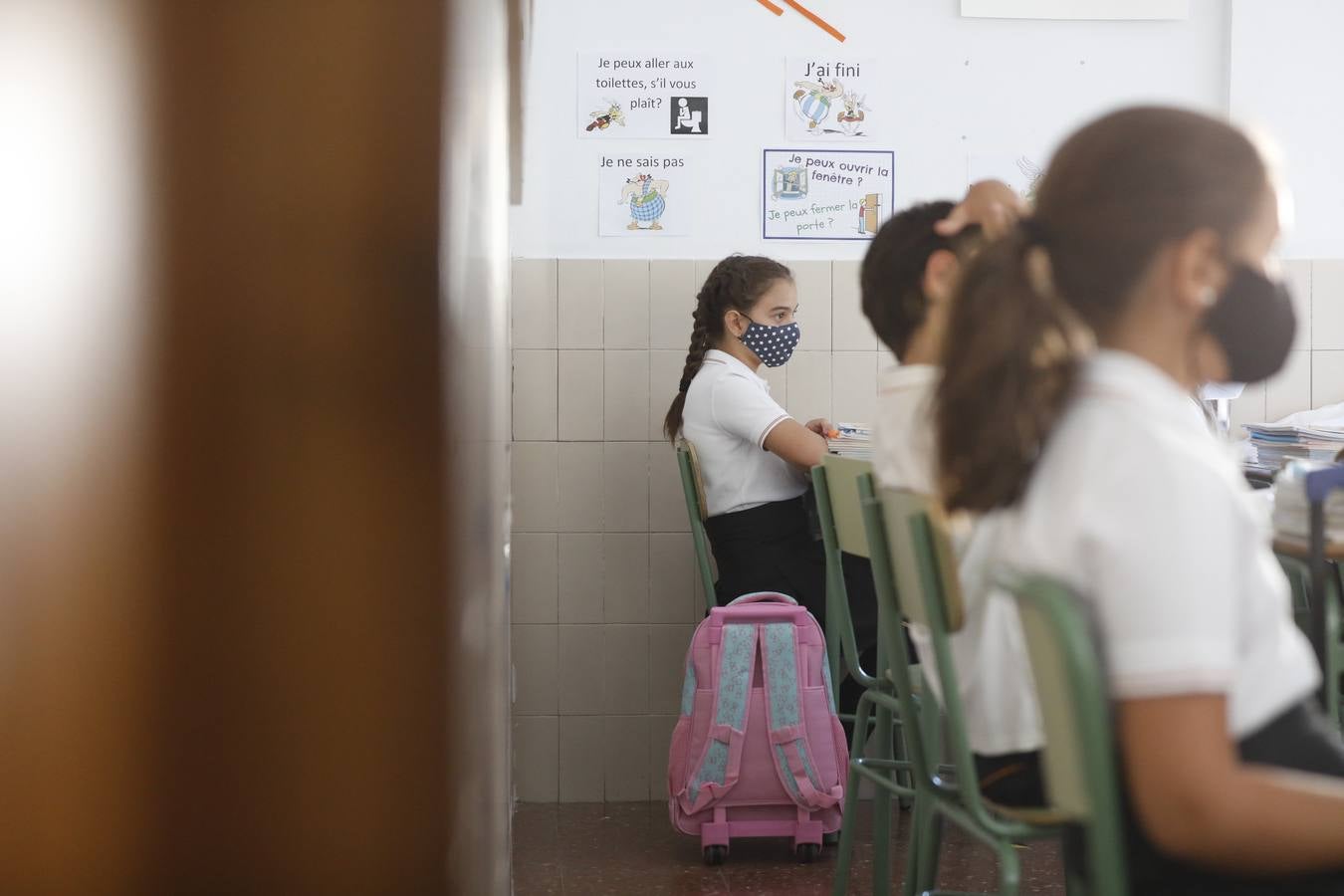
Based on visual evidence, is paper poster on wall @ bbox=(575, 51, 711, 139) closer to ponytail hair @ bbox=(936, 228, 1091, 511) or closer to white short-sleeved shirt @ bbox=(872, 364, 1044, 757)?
white short-sleeved shirt @ bbox=(872, 364, 1044, 757)

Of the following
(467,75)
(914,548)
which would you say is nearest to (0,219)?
(467,75)

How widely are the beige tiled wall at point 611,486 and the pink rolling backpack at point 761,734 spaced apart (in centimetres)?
65

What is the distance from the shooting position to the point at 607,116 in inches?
137

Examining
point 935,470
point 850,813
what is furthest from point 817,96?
point 935,470

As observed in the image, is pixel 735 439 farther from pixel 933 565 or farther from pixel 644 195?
pixel 933 565

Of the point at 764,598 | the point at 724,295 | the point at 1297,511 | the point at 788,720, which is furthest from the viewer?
the point at 724,295

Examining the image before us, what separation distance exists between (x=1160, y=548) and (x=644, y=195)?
2773 millimetres

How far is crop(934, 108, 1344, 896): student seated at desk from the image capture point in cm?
84

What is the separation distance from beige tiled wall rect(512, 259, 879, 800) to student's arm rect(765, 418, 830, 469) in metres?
0.42

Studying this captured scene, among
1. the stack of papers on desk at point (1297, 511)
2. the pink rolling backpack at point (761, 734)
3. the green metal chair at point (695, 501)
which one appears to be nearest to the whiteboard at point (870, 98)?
the green metal chair at point (695, 501)

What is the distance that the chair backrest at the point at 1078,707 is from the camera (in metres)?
0.85

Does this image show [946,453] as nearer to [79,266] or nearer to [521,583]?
[79,266]

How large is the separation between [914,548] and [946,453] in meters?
0.34

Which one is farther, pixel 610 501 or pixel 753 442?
pixel 610 501
